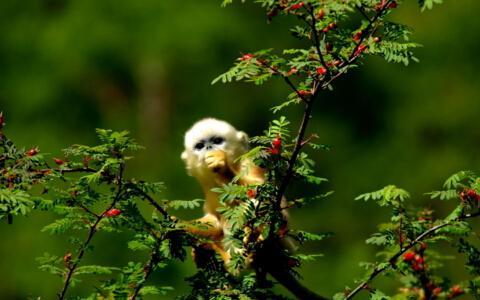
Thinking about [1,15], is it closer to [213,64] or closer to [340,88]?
[213,64]

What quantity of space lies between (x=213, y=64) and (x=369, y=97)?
7.00 feet

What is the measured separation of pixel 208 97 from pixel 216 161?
8.50m

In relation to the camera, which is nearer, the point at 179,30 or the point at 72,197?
the point at 72,197

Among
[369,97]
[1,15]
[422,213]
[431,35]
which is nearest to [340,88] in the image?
[369,97]

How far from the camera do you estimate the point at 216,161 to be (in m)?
4.22

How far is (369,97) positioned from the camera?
13297mm

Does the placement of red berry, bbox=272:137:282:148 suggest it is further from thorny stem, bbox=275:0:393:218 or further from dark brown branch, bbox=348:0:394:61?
dark brown branch, bbox=348:0:394:61

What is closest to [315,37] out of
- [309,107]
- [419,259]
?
[309,107]

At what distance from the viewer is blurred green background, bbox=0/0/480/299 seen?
12.0 m

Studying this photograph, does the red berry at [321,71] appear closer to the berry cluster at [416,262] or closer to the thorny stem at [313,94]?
the thorny stem at [313,94]

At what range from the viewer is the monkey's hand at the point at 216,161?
421 cm

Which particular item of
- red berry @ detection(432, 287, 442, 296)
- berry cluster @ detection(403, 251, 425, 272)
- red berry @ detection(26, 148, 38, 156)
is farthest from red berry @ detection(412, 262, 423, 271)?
red berry @ detection(26, 148, 38, 156)

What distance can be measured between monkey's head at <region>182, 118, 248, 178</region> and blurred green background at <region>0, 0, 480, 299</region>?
6.86m

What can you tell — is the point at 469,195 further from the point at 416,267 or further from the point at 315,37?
the point at 315,37
